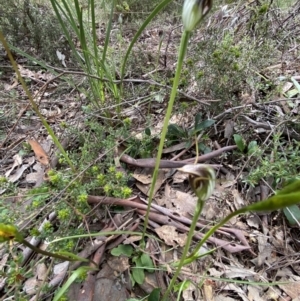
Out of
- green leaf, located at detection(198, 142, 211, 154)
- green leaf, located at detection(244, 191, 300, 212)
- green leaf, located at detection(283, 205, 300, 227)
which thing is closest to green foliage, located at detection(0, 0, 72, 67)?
green leaf, located at detection(198, 142, 211, 154)

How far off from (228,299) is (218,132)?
1.80ft

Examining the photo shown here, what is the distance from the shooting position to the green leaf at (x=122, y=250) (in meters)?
0.76

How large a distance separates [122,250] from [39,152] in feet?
1.61

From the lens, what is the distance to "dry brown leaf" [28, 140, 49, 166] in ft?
3.31

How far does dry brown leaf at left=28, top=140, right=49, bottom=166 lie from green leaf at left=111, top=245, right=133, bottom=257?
1.32 feet

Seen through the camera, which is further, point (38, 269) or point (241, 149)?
point (241, 149)

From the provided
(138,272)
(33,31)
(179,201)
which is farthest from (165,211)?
(33,31)

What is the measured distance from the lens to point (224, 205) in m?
0.89

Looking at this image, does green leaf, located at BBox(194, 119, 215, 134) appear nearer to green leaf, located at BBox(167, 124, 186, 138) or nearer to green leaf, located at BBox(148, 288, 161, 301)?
green leaf, located at BBox(167, 124, 186, 138)

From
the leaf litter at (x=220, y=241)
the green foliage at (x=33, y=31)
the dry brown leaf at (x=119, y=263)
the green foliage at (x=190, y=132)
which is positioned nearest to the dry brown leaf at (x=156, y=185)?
the leaf litter at (x=220, y=241)

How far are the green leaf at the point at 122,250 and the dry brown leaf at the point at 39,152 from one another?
403 mm

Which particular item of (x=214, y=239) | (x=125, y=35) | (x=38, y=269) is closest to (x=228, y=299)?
(x=214, y=239)

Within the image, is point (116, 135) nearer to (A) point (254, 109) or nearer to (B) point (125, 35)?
(A) point (254, 109)

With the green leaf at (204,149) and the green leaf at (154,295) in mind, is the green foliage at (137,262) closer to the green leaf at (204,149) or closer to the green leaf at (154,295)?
the green leaf at (154,295)
